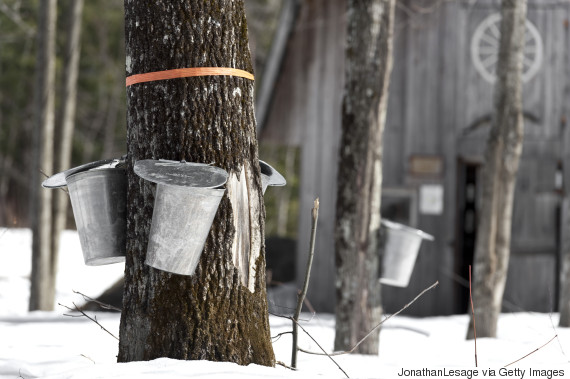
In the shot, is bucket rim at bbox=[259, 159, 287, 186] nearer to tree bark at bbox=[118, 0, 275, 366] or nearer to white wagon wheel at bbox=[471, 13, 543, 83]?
tree bark at bbox=[118, 0, 275, 366]

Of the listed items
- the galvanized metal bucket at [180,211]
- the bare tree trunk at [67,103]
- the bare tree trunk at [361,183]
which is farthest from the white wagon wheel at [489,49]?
the galvanized metal bucket at [180,211]

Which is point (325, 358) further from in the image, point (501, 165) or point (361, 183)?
point (501, 165)

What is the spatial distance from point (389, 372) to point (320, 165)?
23.9 ft

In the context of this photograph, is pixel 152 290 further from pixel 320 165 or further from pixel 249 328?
pixel 320 165

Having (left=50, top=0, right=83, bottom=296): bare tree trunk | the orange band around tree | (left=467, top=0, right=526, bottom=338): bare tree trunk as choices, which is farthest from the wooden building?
the orange band around tree

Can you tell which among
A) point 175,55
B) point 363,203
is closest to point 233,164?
point 175,55

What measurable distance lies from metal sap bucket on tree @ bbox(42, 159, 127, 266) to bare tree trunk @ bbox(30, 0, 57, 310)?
6385 millimetres

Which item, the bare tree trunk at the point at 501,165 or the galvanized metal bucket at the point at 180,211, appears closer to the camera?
the galvanized metal bucket at the point at 180,211

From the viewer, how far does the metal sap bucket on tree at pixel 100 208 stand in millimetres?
3684

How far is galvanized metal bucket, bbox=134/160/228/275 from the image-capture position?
3334 millimetres

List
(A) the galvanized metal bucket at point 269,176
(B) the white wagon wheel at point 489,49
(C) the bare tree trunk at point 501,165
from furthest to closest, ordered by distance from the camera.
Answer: (B) the white wagon wheel at point 489,49 < (C) the bare tree trunk at point 501,165 < (A) the galvanized metal bucket at point 269,176

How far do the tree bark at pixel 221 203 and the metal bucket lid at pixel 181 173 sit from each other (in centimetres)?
12

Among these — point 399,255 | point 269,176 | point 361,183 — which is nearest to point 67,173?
point 269,176

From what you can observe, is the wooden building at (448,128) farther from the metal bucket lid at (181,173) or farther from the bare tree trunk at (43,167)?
the metal bucket lid at (181,173)
